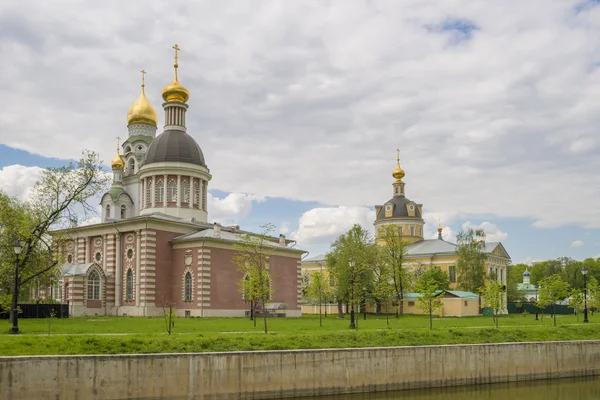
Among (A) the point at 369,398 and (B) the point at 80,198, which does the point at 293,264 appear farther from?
(A) the point at 369,398

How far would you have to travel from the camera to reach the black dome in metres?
58.9

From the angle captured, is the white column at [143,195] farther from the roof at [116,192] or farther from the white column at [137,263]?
the white column at [137,263]

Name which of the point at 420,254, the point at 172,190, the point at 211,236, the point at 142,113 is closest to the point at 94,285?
the point at 211,236

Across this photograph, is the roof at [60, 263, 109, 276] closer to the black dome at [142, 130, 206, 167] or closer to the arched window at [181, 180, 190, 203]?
the arched window at [181, 180, 190, 203]

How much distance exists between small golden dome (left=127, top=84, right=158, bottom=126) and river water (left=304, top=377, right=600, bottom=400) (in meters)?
49.3

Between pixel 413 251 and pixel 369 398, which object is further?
pixel 413 251

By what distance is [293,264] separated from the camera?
59656mm

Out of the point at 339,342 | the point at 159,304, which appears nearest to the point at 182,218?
the point at 159,304

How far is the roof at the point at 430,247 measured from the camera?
89.1 metres

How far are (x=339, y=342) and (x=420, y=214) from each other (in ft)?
243

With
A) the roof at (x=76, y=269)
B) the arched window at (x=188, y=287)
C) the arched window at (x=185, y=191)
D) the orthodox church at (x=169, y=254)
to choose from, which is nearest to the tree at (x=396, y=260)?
the orthodox church at (x=169, y=254)

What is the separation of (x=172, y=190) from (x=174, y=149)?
3.88 metres

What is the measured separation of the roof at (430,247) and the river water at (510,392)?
57277 mm

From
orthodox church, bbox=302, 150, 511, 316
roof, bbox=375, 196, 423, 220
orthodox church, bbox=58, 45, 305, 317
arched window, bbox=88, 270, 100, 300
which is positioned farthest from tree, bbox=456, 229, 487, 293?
arched window, bbox=88, 270, 100, 300
